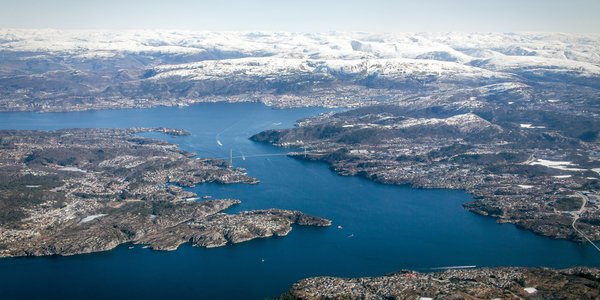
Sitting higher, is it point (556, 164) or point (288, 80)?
point (556, 164)

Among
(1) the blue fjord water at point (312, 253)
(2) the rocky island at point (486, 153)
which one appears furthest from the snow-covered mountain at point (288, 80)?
(1) the blue fjord water at point (312, 253)

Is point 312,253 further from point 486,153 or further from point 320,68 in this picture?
point 320,68

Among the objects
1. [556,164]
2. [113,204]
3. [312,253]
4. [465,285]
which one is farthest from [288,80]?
[465,285]

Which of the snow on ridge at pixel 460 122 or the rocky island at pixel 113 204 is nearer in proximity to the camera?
the rocky island at pixel 113 204

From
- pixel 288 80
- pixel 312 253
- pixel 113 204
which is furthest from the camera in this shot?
pixel 288 80

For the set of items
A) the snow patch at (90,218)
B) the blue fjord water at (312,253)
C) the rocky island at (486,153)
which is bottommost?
the snow patch at (90,218)

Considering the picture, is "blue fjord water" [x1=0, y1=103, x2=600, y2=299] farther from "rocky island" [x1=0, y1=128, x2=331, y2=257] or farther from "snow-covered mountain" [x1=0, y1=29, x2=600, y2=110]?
"snow-covered mountain" [x1=0, y1=29, x2=600, y2=110]

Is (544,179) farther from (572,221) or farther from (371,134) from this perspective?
(371,134)

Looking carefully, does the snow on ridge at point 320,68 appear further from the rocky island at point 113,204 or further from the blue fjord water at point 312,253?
the blue fjord water at point 312,253
